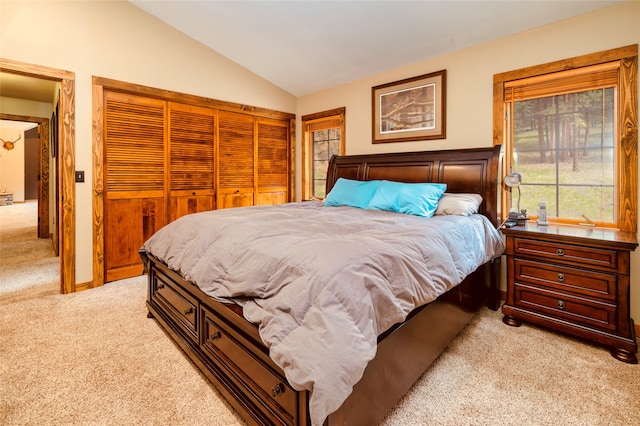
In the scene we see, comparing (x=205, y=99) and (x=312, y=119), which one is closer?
(x=205, y=99)

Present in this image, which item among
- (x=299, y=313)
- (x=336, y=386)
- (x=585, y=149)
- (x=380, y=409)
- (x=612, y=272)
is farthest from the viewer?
(x=585, y=149)

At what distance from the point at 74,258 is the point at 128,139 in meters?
1.33

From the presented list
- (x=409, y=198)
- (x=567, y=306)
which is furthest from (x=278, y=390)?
(x=567, y=306)

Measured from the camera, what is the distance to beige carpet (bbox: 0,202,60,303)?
3.14m

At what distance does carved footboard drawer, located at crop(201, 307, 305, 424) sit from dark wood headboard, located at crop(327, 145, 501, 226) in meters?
2.31

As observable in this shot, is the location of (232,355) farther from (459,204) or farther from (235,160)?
(235,160)

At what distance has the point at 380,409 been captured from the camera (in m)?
1.37

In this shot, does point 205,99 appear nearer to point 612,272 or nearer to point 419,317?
point 419,317

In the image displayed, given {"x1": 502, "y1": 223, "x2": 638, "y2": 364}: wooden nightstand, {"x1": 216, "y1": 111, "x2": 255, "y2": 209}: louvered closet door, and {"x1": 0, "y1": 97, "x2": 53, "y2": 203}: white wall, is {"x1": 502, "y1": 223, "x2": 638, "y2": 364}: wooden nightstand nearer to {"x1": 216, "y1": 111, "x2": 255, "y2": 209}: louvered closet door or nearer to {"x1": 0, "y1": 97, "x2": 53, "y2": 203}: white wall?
{"x1": 216, "y1": 111, "x2": 255, "y2": 209}: louvered closet door

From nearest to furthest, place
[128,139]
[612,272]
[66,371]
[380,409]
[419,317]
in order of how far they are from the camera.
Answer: [380,409]
[419,317]
[66,371]
[612,272]
[128,139]

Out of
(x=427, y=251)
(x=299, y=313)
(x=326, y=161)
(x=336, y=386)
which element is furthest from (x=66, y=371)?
(x=326, y=161)

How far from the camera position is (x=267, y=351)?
131 cm

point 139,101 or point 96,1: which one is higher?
point 96,1

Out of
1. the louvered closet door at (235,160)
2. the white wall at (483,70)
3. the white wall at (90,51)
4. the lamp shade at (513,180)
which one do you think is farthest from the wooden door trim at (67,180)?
the lamp shade at (513,180)
